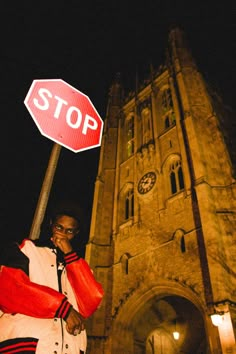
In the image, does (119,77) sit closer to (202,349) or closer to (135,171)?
(135,171)

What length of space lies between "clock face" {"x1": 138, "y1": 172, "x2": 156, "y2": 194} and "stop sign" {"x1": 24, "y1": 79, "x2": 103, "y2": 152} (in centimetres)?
1317

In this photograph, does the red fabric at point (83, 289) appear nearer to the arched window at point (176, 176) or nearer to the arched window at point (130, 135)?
the arched window at point (176, 176)

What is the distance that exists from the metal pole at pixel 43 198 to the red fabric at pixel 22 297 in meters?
0.53

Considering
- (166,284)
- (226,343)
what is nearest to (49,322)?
(226,343)

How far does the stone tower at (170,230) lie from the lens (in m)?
11.0

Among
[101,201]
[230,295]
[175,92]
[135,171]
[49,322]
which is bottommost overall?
[49,322]

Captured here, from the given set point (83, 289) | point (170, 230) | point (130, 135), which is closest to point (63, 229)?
point (83, 289)

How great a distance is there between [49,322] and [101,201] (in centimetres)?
1683

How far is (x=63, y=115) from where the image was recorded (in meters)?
2.82

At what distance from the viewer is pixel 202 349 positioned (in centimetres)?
1531

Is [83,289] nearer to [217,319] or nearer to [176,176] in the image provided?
[217,319]

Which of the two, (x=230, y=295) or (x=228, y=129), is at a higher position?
(x=228, y=129)

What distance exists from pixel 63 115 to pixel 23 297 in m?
1.77

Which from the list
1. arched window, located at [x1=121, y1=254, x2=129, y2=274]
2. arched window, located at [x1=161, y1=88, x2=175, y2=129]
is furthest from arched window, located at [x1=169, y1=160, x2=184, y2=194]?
arched window, located at [x1=121, y1=254, x2=129, y2=274]
